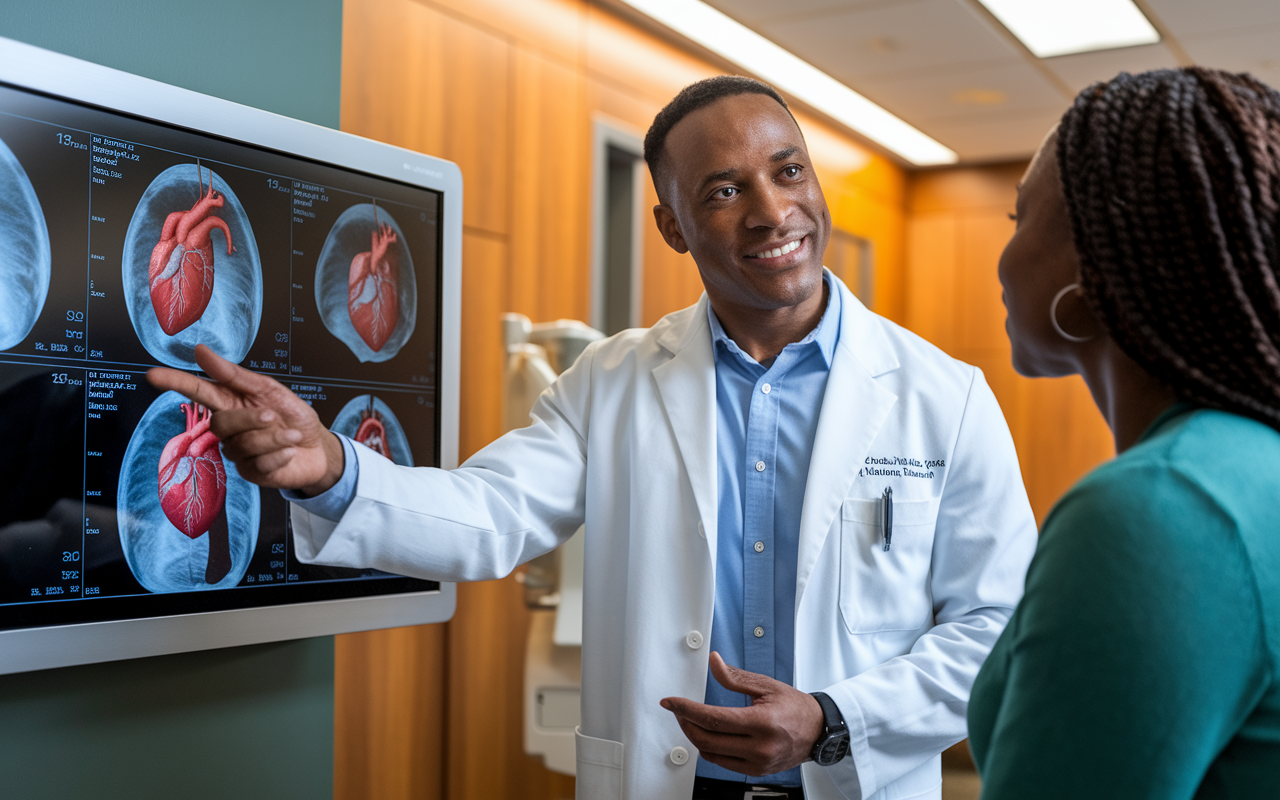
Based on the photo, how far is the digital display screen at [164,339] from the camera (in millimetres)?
1066

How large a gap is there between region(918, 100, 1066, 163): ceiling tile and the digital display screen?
4.16 metres

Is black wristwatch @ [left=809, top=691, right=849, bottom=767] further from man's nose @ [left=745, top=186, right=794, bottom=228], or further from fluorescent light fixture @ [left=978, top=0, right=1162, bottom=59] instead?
fluorescent light fixture @ [left=978, top=0, right=1162, bottom=59]

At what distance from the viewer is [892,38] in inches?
153

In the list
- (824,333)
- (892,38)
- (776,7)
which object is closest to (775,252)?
(824,333)

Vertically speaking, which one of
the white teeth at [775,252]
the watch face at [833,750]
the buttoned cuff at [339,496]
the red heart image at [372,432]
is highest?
the white teeth at [775,252]

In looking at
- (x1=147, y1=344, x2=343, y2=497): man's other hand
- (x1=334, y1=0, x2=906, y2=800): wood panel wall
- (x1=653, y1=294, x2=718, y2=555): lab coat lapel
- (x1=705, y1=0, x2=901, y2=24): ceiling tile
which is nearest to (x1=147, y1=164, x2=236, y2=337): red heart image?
(x1=147, y1=344, x2=343, y2=497): man's other hand

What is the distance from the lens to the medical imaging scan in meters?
1.05

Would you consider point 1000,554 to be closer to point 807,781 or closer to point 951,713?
point 951,713

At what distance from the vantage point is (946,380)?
1.41m

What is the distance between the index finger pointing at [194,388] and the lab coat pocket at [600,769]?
67 cm

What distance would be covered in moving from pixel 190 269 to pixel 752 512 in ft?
2.56

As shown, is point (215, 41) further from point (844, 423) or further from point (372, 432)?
point (844, 423)

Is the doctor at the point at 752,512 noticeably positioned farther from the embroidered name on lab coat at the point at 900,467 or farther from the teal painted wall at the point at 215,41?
the teal painted wall at the point at 215,41

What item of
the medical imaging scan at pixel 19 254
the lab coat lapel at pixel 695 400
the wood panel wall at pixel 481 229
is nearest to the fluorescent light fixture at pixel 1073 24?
the wood panel wall at pixel 481 229
